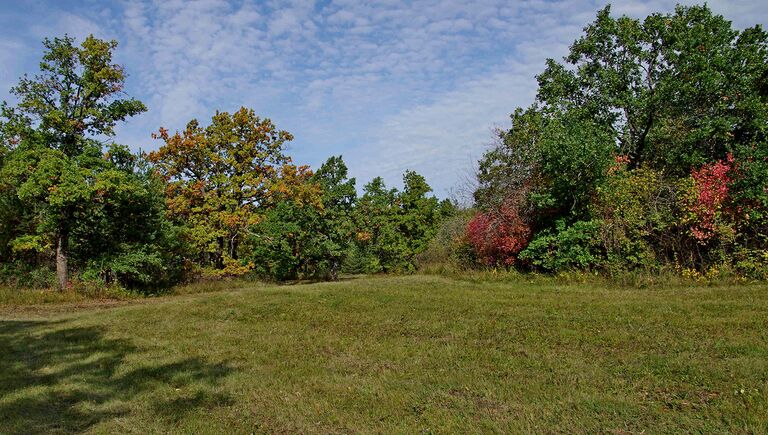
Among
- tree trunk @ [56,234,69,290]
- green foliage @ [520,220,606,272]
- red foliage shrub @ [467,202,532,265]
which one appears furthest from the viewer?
red foliage shrub @ [467,202,532,265]

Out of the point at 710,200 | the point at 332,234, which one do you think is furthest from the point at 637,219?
the point at 332,234

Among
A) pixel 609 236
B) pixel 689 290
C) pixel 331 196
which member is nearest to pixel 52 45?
pixel 331 196

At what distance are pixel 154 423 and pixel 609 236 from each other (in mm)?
14438

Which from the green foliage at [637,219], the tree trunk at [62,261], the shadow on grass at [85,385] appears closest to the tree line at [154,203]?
the tree trunk at [62,261]

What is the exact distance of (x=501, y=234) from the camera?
18.5 m

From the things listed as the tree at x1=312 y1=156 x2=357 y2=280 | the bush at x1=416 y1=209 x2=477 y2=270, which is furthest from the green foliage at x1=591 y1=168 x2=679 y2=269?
the tree at x1=312 y1=156 x2=357 y2=280

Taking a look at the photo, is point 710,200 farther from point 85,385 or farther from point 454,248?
point 85,385

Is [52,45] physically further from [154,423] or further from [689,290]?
[689,290]

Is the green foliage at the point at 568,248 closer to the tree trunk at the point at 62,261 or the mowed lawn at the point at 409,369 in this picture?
the mowed lawn at the point at 409,369

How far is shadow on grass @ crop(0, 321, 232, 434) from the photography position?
5.08 meters

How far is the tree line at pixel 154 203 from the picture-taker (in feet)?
52.6

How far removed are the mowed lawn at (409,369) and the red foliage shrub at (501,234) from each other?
6.95 metres

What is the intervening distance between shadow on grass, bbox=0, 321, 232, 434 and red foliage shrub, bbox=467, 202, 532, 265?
13.4m

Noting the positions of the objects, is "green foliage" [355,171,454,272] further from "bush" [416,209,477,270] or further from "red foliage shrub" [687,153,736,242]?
"red foliage shrub" [687,153,736,242]
